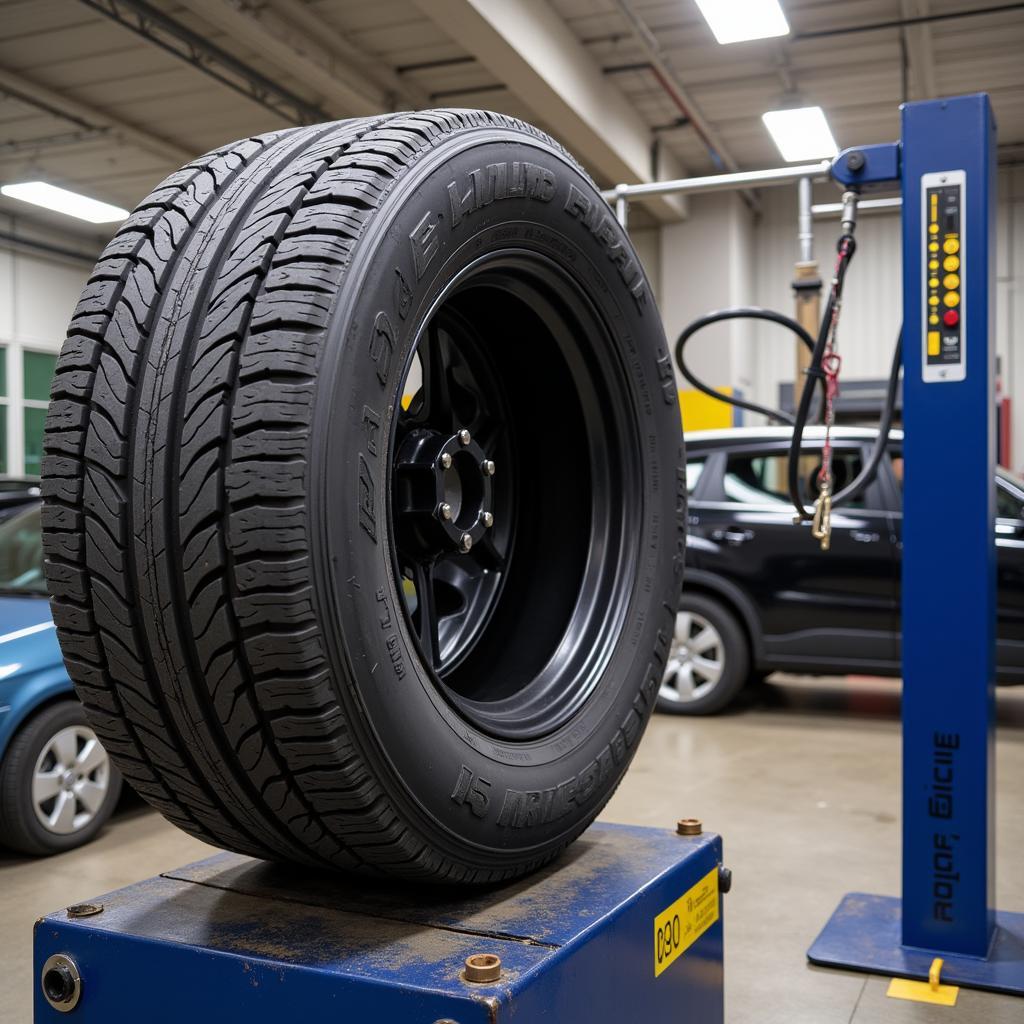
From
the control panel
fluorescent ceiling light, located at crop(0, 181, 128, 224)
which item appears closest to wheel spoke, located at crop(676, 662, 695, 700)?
the control panel

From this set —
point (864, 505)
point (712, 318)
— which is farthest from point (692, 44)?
point (712, 318)

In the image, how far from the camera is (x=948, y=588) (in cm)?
263

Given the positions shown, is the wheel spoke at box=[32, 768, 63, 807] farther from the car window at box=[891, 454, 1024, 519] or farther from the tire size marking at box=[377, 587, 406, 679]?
the car window at box=[891, 454, 1024, 519]

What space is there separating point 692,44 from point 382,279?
27.9ft

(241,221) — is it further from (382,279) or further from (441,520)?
(441,520)

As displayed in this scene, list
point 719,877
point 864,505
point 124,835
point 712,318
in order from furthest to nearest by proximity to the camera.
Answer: point 864,505, point 124,835, point 712,318, point 719,877

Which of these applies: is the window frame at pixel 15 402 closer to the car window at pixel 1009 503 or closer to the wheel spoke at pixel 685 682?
the wheel spoke at pixel 685 682

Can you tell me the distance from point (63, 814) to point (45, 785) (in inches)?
4.9

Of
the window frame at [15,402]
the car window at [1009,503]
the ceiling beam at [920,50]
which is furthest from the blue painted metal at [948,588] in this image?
the window frame at [15,402]

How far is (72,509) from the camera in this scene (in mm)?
1321

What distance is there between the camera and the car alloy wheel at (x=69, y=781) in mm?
3537

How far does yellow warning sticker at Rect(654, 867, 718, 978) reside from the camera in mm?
1652

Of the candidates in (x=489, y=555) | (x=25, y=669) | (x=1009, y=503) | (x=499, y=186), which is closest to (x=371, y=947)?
(x=489, y=555)

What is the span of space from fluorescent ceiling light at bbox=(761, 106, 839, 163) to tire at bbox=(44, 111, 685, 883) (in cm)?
816
